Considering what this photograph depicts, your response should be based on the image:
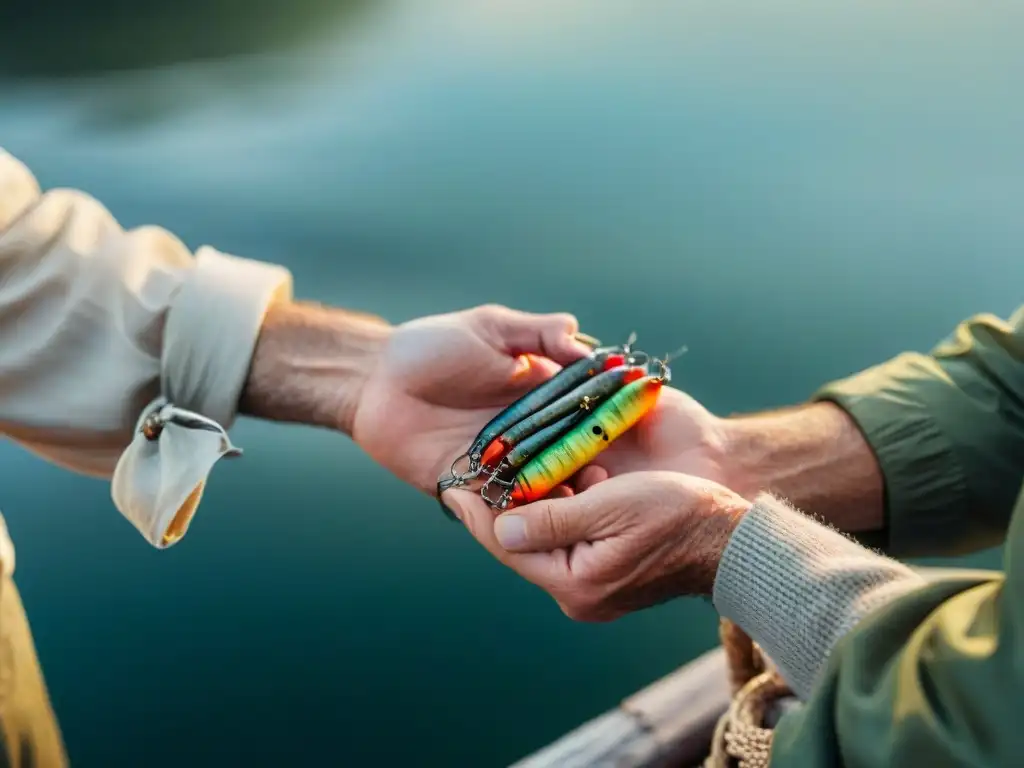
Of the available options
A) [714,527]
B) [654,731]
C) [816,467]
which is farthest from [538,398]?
[654,731]

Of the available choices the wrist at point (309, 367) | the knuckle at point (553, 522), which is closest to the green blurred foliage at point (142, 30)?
the wrist at point (309, 367)

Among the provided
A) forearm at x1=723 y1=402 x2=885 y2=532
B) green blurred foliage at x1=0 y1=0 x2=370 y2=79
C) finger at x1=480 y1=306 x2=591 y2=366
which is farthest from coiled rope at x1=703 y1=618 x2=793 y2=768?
green blurred foliage at x1=0 y1=0 x2=370 y2=79

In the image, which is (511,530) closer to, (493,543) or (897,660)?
(493,543)

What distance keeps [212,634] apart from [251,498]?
0.91 feet

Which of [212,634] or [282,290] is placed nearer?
[282,290]

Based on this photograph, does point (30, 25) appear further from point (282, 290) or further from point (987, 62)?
point (987, 62)

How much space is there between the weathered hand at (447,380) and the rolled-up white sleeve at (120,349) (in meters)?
0.18

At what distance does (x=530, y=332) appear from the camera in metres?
1.14

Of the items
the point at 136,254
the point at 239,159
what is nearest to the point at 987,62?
the point at 239,159

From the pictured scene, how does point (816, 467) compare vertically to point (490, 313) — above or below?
below

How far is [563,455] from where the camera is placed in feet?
3.18

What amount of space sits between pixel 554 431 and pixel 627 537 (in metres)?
Result: 0.18

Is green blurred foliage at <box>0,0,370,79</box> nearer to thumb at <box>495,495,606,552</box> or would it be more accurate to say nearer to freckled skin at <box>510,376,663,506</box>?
freckled skin at <box>510,376,663,506</box>

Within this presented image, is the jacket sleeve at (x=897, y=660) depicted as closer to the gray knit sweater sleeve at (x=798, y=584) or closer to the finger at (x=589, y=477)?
the gray knit sweater sleeve at (x=798, y=584)
